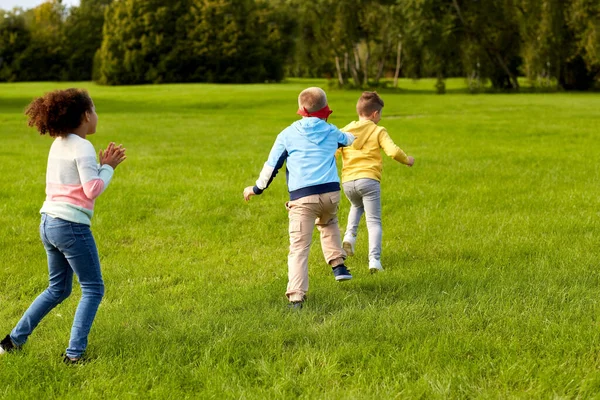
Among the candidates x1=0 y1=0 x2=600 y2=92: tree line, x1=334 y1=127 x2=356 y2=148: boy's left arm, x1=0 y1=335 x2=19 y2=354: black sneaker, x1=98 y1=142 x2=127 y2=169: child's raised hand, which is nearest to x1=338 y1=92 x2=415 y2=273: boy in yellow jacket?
x1=334 y1=127 x2=356 y2=148: boy's left arm

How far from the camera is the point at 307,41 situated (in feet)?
177

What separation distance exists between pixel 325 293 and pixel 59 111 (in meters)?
2.63

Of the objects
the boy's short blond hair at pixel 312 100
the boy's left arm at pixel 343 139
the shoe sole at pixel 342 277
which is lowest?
the shoe sole at pixel 342 277

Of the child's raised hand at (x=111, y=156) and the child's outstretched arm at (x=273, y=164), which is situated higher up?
the child's raised hand at (x=111, y=156)

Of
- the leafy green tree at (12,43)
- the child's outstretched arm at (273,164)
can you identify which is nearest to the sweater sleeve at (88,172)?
the child's outstretched arm at (273,164)

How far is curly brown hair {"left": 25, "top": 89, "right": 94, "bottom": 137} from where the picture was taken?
421 centimetres

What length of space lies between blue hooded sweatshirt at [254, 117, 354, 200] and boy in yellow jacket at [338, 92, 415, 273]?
117 centimetres

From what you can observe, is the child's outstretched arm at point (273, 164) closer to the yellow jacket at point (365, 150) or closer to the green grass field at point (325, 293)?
the green grass field at point (325, 293)

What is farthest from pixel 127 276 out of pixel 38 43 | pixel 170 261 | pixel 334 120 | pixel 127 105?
pixel 38 43

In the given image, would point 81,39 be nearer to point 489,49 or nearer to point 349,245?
point 489,49

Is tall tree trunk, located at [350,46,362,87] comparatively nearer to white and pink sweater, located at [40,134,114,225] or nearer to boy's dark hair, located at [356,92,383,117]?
boy's dark hair, located at [356,92,383,117]

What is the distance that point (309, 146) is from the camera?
5.52 metres

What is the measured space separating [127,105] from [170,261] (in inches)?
1296

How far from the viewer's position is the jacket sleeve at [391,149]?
6.42 m
